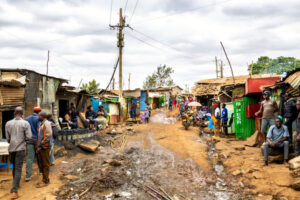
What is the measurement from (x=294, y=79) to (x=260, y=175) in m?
2.88

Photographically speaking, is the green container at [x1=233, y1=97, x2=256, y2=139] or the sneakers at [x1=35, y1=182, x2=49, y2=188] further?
the green container at [x1=233, y1=97, x2=256, y2=139]

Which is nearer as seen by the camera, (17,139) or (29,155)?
(17,139)

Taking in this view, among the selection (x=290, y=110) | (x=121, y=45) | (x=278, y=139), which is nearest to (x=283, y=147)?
(x=278, y=139)

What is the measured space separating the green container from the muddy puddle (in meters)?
3.56

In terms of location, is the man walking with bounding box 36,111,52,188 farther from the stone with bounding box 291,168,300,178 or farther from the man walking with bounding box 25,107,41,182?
the stone with bounding box 291,168,300,178

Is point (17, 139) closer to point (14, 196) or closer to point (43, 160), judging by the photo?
point (43, 160)

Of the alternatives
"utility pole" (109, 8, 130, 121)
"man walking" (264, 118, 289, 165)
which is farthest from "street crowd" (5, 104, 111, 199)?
"utility pole" (109, 8, 130, 121)

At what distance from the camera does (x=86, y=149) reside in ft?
30.2

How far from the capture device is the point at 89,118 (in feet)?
43.6

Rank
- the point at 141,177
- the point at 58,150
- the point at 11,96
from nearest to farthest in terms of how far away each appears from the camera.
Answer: the point at 141,177 < the point at 11,96 < the point at 58,150

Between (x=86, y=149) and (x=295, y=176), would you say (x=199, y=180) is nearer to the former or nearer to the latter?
(x=295, y=176)

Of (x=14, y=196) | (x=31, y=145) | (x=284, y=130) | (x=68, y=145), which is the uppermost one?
(x=284, y=130)

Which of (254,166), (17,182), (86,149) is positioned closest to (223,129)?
(254,166)

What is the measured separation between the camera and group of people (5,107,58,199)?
5.18m
